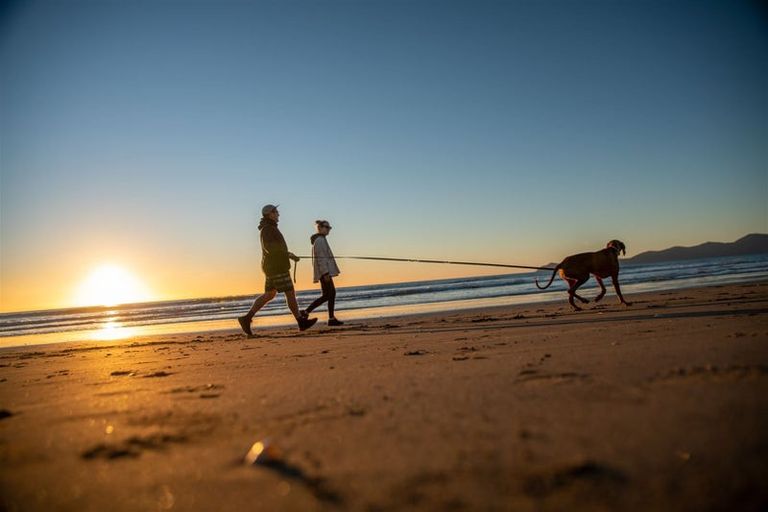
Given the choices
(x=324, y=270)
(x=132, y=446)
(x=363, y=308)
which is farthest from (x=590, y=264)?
(x=363, y=308)

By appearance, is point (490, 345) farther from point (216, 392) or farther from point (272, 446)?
point (272, 446)

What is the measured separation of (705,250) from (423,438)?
424 feet

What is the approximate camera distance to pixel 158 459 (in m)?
1.49

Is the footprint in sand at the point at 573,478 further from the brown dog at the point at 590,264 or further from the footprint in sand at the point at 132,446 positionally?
the brown dog at the point at 590,264

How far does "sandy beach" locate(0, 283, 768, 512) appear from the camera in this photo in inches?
43.7

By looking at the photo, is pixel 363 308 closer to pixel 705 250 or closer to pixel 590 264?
pixel 590 264

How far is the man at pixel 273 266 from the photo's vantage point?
7.03 meters

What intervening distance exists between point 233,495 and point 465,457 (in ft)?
2.32

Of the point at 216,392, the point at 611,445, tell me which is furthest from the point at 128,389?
the point at 611,445

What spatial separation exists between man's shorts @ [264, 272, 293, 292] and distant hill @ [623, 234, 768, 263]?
111 m

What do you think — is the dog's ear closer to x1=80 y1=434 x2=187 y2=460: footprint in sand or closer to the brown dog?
the brown dog

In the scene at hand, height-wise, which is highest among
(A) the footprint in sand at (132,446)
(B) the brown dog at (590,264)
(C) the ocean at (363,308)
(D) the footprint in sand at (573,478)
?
(B) the brown dog at (590,264)

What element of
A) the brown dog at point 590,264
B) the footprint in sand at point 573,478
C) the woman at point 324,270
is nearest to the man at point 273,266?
the woman at point 324,270

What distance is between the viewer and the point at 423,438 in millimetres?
1488
